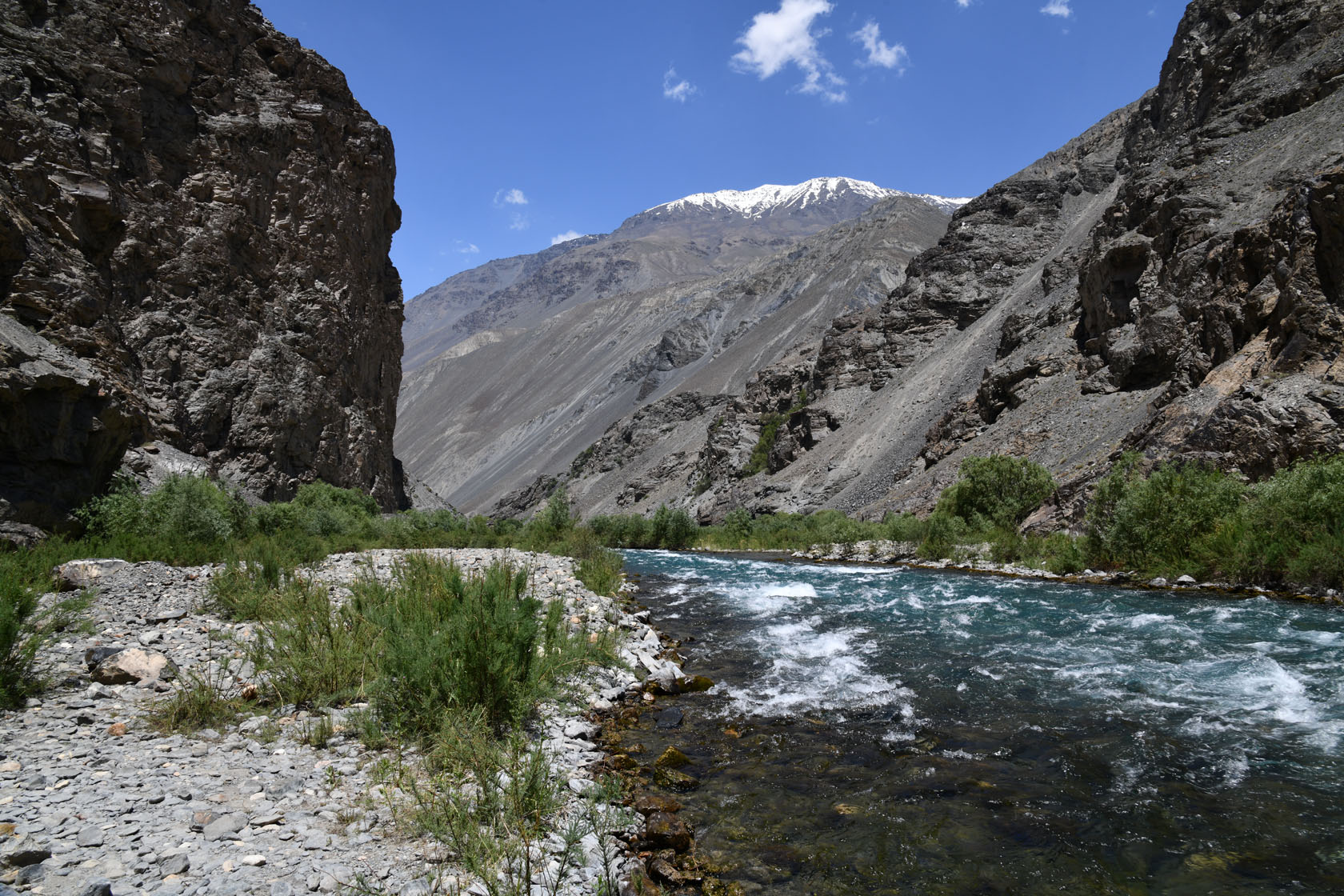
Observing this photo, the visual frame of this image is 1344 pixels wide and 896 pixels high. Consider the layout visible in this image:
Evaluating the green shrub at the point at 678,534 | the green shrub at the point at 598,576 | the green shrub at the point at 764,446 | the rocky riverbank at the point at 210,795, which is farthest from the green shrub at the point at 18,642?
the green shrub at the point at 764,446

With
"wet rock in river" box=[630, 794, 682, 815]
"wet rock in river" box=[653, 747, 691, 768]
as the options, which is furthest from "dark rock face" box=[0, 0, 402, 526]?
"wet rock in river" box=[630, 794, 682, 815]

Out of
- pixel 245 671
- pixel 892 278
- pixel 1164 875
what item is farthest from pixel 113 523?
pixel 892 278

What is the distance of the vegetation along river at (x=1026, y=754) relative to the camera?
4.38 metres

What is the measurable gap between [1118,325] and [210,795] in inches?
1703

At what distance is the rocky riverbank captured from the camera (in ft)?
11.1

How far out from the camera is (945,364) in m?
56.2

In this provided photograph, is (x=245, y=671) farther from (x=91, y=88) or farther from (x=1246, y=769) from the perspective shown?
(x=91, y=88)

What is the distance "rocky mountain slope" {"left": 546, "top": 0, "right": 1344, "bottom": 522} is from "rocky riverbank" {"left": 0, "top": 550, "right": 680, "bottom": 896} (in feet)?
64.2

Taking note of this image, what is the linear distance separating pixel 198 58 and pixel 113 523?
28582 mm

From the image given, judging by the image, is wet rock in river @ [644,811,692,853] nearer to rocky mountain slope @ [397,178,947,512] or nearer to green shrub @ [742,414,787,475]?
green shrub @ [742,414,787,475]

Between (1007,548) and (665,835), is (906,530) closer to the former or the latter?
(1007,548)

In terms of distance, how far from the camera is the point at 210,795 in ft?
13.7

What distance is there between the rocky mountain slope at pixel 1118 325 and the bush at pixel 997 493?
123 cm

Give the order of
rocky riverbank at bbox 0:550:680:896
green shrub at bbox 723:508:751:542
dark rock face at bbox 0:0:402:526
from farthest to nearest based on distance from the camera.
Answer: green shrub at bbox 723:508:751:542 → dark rock face at bbox 0:0:402:526 → rocky riverbank at bbox 0:550:680:896
